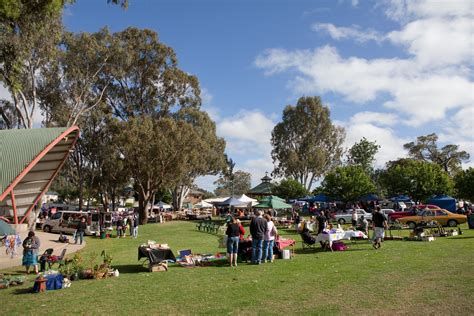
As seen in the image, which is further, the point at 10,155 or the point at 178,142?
the point at 178,142

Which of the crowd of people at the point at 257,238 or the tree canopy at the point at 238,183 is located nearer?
the crowd of people at the point at 257,238

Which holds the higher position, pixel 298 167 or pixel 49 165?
pixel 298 167

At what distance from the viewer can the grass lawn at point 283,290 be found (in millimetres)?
7305

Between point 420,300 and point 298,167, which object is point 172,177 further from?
point 420,300

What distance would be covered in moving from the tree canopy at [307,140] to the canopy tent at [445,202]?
19.3 meters

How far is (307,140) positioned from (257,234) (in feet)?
153

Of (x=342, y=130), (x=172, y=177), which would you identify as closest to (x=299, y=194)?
(x=342, y=130)

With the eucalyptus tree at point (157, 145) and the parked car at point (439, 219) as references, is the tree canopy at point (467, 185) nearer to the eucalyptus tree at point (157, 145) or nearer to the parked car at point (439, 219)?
the parked car at point (439, 219)

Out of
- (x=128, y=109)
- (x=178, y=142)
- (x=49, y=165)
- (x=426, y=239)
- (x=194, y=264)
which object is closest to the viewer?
(x=194, y=264)

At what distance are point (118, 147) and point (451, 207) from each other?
31.8 meters

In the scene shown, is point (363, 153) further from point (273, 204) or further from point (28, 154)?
point (28, 154)

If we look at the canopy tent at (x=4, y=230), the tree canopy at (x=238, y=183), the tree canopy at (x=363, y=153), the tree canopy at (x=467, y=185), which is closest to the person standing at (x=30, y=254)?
the canopy tent at (x=4, y=230)

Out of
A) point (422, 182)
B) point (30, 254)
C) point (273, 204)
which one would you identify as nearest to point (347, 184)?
point (422, 182)

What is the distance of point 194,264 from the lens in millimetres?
12648
